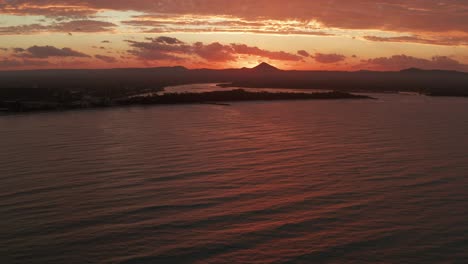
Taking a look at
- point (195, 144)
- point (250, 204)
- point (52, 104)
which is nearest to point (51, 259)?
point (250, 204)

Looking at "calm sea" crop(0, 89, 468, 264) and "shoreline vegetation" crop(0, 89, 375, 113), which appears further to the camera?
"shoreline vegetation" crop(0, 89, 375, 113)

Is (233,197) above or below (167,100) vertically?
below

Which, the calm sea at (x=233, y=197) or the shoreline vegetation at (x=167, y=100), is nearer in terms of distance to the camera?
the calm sea at (x=233, y=197)

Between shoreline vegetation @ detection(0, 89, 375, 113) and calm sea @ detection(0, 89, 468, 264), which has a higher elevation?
shoreline vegetation @ detection(0, 89, 375, 113)

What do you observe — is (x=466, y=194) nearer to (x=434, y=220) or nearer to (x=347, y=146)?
(x=434, y=220)

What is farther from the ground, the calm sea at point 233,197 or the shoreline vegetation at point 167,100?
the shoreline vegetation at point 167,100
